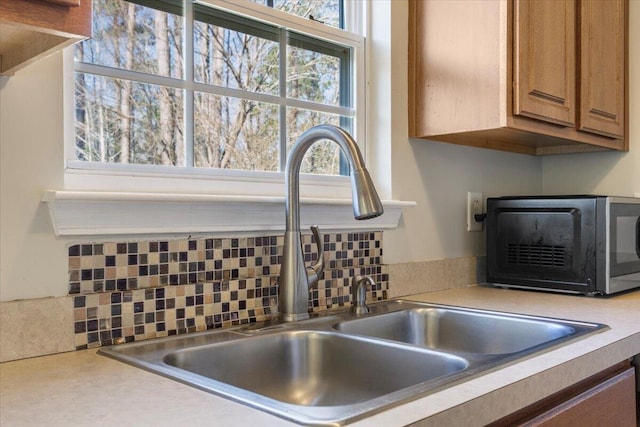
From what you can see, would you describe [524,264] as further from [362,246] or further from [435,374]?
[435,374]

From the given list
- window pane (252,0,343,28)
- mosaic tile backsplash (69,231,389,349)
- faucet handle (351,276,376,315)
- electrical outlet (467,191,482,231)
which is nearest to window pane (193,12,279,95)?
window pane (252,0,343,28)

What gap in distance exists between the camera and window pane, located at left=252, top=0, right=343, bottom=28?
5.34 ft

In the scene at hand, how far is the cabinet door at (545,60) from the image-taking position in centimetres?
161

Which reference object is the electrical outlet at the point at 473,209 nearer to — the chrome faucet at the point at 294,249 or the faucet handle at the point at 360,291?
the faucet handle at the point at 360,291

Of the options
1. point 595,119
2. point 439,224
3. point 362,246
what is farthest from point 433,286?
point 595,119

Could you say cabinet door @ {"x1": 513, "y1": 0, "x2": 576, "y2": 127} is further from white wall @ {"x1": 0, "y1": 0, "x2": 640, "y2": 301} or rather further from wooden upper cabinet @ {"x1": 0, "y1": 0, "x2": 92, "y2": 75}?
wooden upper cabinet @ {"x1": 0, "y1": 0, "x2": 92, "y2": 75}

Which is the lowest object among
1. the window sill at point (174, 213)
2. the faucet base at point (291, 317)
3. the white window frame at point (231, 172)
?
the faucet base at point (291, 317)

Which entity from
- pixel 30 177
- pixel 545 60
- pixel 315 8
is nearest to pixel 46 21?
pixel 30 177

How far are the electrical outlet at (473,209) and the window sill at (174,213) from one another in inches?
24.6

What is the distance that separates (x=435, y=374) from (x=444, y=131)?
0.87m

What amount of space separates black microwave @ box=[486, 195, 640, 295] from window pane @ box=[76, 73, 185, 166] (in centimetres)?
109

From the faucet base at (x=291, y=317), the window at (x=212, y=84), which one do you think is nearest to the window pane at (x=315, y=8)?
the window at (x=212, y=84)

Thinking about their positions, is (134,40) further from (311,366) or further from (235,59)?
(311,366)

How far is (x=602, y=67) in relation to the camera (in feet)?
6.55
